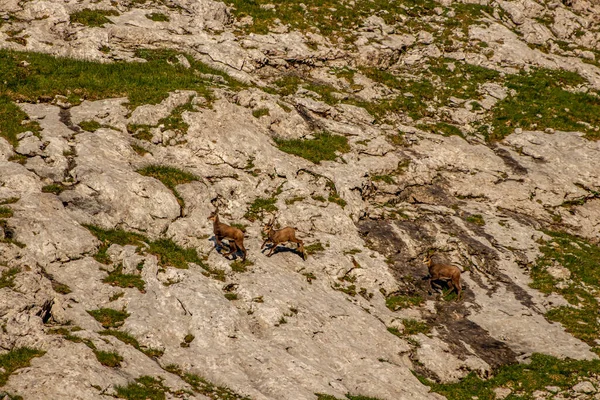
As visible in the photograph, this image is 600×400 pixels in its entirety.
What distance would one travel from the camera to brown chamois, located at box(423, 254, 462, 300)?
28641 mm

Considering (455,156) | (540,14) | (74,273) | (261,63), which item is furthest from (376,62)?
(74,273)

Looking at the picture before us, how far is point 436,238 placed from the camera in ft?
106

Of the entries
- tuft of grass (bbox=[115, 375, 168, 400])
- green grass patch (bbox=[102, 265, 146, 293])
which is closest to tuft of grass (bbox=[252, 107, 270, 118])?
green grass patch (bbox=[102, 265, 146, 293])

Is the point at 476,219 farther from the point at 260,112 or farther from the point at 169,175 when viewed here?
the point at 169,175

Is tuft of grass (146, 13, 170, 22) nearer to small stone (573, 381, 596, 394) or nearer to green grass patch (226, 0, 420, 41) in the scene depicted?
green grass patch (226, 0, 420, 41)

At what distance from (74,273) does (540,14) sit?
53.5 metres

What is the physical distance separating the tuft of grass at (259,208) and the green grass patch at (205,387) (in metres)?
11.7

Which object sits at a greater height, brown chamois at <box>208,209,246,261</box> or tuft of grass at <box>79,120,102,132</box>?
tuft of grass at <box>79,120,102,132</box>

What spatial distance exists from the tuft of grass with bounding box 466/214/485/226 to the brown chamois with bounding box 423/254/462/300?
22.7 feet

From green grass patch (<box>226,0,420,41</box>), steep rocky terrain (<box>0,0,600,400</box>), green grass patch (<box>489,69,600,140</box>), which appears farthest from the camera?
green grass patch (<box>226,0,420,41</box>)

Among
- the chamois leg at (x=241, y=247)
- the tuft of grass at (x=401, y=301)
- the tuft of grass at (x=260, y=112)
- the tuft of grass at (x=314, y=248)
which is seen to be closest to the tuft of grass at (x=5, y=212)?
the chamois leg at (x=241, y=247)

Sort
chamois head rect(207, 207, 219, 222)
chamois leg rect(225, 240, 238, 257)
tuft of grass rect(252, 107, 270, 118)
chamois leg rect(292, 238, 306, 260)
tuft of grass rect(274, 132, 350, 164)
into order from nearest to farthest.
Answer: chamois leg rect(225, 240, 238, 257), chamois head rect(207, 207, 219, 222), chamois leg rect(292, 238, 306, 260), tuft of grass rect(274, 132, 350, 164), tuft of grass rect(252, 107, 270, 118)

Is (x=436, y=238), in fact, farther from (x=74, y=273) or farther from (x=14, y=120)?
(x=14, y=120)

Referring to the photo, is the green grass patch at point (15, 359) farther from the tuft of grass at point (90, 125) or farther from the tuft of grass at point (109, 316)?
the tuft of grass at point (90, 125)
